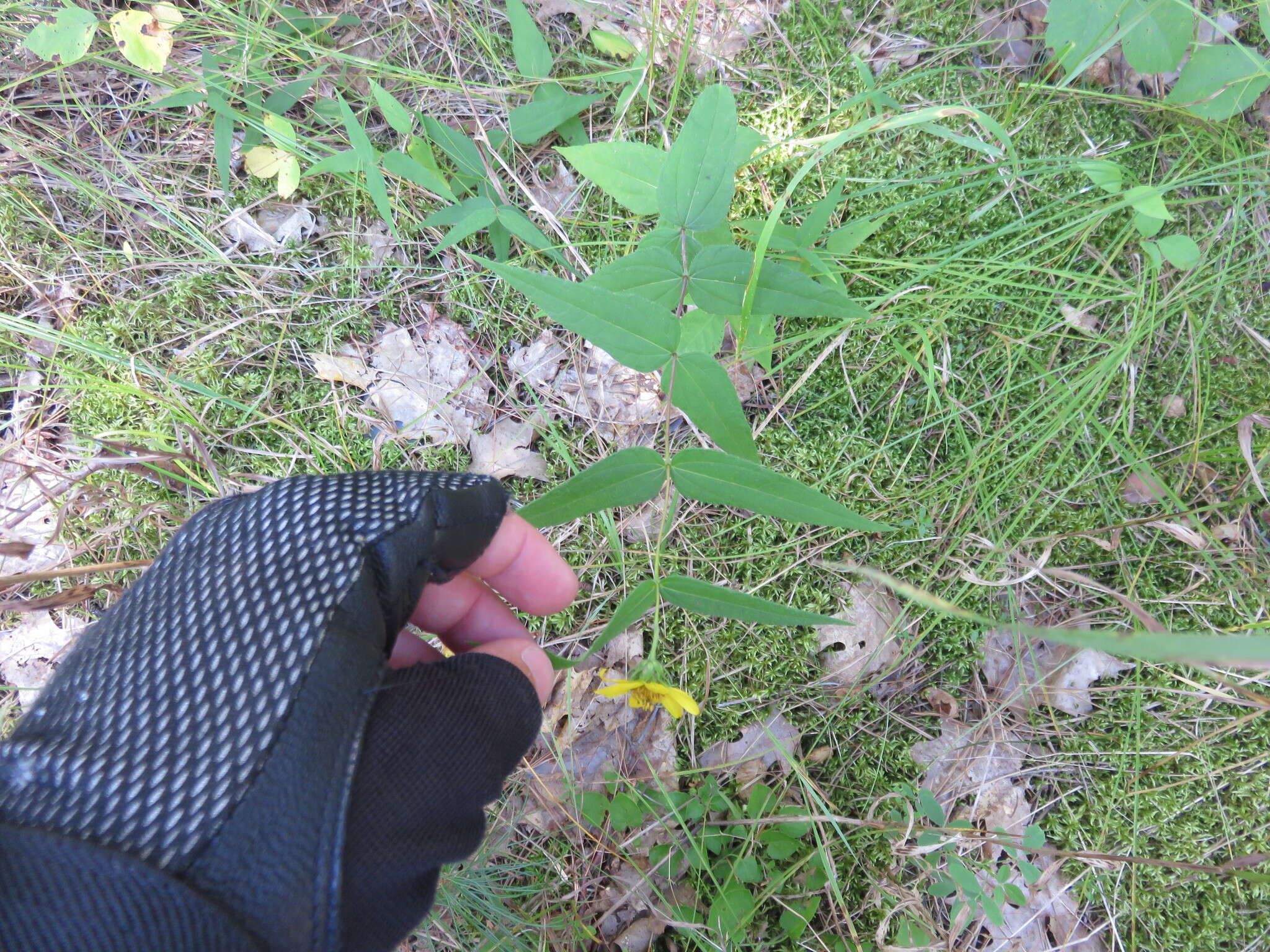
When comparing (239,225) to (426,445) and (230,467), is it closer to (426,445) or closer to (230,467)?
(230,467)

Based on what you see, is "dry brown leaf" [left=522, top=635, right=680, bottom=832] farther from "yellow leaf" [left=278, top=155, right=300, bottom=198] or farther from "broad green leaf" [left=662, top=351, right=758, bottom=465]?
"yellow leaf" [left=278, top=155, right=300, bottom=198]

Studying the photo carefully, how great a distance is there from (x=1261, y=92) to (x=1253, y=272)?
1.47ft

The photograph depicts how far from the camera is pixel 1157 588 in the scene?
1.70 m

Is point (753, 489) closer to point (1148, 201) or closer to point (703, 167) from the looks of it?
point (703, 167)

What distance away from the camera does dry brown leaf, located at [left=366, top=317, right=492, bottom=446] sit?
183 centimetres

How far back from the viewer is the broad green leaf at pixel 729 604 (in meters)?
1.13

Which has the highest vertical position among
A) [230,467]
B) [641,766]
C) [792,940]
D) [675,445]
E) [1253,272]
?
[1253,272]

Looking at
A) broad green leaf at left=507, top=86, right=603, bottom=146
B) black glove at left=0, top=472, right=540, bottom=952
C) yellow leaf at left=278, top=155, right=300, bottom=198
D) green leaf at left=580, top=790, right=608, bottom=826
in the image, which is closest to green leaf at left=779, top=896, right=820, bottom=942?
green leaf at left=580, top=790, right=608, bottom=826

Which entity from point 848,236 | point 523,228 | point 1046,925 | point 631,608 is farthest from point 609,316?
point 1046,925

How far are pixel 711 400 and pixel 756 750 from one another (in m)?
0.96

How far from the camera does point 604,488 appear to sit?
1.22 m

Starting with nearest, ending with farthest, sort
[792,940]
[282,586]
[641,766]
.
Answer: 1. [282,586]
2. [792,940]
3. [641,766]

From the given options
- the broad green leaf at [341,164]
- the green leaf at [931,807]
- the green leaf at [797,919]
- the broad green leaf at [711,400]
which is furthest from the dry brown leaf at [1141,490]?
the broad green leaf at [341,164]

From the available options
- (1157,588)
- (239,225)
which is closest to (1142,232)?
(1157,588)
